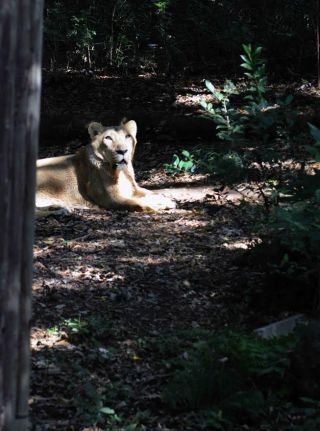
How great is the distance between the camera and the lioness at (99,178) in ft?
30.7

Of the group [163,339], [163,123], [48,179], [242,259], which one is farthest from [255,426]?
[163,123]

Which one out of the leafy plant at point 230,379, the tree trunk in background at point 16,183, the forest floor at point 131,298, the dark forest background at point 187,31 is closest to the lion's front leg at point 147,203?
the forest floor at point 131,298

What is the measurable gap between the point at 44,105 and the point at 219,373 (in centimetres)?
1060

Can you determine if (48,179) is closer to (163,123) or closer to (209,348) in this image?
(163,123)

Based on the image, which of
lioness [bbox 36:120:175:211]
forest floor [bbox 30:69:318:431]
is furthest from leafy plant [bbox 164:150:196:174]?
lioness [bbox 36:120:175:211]

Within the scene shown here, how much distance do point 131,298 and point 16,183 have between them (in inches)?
135

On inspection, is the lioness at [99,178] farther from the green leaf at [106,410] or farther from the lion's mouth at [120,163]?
the green leaf at [106,410]

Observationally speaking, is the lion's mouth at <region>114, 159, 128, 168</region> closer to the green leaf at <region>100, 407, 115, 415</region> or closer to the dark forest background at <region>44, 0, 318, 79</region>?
the green leaf at <region>100, 407, 115, 415</region>

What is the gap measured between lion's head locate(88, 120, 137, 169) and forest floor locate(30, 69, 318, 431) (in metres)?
0.67

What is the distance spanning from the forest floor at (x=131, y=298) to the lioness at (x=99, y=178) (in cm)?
31

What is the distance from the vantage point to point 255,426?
14.6ft

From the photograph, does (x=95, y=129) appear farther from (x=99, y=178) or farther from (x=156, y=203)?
(x=156, y=203)

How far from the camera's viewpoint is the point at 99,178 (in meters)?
9.61

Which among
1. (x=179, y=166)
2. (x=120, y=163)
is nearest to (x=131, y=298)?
(x=120, y=163)
